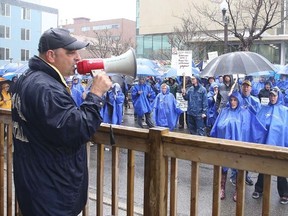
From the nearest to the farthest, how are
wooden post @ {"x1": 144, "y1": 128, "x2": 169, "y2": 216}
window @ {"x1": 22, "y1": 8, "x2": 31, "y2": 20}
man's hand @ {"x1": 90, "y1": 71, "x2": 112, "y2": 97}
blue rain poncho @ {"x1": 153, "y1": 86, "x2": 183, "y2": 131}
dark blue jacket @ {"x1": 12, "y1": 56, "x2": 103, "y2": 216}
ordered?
dark blue jacket @ {"x1": 12, "y1": 56, "x2": 103, "y2": 216} → man's hand @ {"x1": 90, "y1": 71, "x2": 112, "y2": 97} → wooden post @ {"x1": 144, "y1": 128, "x2": 169, "y2": 216} → blue rain poncho @ {"x1": 153, "y1": 86, "x2": 183, "y2": 131} → window @ {"x1": 22, "y1": 8, "x2": 31, "y2": 20}

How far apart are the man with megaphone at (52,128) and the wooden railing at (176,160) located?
0.41m

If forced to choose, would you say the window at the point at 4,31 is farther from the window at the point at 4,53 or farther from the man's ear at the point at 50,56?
the man's ear at the point at 50,56

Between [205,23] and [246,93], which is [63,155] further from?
[205,23]

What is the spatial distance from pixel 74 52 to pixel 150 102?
11.3 meters

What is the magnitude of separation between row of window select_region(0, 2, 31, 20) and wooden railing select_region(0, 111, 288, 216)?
57.8m

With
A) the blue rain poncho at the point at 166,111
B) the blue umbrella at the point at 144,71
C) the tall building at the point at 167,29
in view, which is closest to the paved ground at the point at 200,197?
the blue rain poncho at the point at 166,111

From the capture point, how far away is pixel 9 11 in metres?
56.8

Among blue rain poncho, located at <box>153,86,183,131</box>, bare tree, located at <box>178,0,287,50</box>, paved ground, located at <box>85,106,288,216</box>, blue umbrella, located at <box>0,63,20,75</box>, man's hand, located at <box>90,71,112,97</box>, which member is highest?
bare tree, located at <box>178,0,287,50</box>

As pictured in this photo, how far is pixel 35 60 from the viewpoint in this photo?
229 cm

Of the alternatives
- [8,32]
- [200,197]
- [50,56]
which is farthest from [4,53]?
[50,56]

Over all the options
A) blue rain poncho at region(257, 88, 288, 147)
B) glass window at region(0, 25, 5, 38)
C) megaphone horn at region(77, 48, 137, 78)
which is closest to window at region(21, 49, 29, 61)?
glass window at region(0, 25, 5, 38)

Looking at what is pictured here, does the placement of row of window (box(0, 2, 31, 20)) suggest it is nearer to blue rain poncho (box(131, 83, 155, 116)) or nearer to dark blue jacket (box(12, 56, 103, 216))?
blue rain poncho (box(131, 83, 155, 116))

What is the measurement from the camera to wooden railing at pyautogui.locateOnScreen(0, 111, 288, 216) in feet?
6.95

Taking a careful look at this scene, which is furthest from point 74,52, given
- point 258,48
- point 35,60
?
point 258,48
